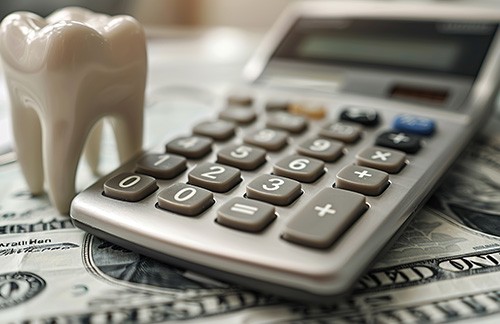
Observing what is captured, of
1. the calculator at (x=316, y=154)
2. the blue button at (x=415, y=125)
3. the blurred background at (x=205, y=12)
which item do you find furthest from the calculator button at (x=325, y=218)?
the blurred background at (x=205, y=12)

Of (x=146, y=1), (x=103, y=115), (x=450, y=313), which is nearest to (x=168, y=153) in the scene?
(x=103, y=115)

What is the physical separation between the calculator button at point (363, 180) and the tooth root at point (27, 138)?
0.15 metres

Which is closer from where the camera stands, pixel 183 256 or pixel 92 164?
pixel 183 256

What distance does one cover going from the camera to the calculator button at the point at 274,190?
0.82 ft

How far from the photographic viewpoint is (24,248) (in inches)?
10.4

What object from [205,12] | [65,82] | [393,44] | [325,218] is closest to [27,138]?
[65,82]

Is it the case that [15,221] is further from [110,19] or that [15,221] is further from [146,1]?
[146,1]

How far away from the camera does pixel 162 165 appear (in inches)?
11.1

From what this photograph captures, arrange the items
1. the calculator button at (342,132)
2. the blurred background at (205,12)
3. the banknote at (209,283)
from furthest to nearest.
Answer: the blurred background at (205,12)
the calculator button at (342,132)
the banknote at (209,283)

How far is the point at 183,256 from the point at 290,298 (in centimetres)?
5

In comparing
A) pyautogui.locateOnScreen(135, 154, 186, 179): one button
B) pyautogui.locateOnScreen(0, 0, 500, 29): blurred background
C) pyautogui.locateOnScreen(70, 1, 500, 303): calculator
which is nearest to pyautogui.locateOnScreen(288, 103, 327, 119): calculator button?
pyautogui.locateOnScreen(70, 1, 500, 303): calculator

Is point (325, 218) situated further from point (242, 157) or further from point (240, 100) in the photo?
point (240, 100)

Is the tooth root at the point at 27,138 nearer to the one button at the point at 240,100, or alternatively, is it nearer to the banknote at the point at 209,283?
the banknote at the point at 209,283

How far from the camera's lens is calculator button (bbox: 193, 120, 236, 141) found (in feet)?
1.07
